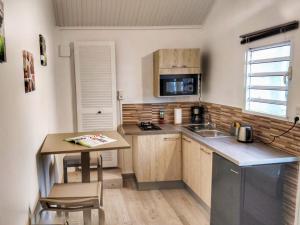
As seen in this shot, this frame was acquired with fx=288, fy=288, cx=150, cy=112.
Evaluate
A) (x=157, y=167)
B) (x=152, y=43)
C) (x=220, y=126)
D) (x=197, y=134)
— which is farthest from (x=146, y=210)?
(x=152, y=43)

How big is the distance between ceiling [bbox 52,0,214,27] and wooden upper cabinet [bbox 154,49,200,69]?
21.9 inches

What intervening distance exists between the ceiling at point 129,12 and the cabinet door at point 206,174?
6.75ft

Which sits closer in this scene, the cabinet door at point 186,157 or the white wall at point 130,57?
the cabinet door at point 186,157

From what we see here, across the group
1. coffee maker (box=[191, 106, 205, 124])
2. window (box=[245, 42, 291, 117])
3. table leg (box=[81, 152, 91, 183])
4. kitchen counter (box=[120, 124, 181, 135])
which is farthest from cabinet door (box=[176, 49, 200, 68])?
table leg (box=[81, 152, 91, 183])

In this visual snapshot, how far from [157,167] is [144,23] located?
215 cm

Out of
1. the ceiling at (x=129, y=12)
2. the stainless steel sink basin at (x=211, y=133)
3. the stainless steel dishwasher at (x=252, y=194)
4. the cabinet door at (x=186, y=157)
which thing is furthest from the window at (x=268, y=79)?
the ceiling at (x=129, y=12)

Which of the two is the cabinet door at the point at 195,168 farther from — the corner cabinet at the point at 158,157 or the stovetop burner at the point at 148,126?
the stovetop burner at the point at 148,126

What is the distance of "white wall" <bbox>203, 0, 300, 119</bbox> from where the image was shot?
2529 millimetres

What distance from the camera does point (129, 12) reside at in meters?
4.09

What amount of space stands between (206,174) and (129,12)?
8.08 feet

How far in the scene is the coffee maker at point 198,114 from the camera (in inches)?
178

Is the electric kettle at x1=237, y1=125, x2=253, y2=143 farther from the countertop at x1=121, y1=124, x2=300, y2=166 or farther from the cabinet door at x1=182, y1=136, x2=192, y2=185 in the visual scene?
the cabinet door at x1=182, y1=136, x2=192, y2=185

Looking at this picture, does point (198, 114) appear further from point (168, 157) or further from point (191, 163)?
point (191, 163)

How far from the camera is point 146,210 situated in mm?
3494
